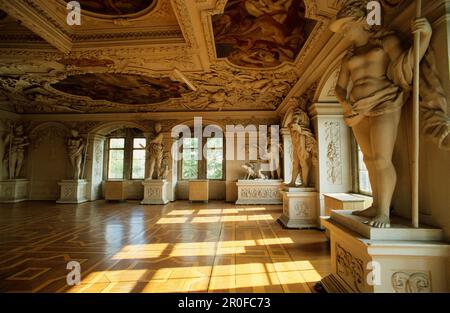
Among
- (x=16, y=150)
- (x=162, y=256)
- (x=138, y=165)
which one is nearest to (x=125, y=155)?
(x=138, y=165)

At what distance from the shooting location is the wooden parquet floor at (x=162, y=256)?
8.49 feet

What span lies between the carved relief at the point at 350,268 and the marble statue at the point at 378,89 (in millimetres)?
397

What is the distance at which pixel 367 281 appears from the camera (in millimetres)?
1756

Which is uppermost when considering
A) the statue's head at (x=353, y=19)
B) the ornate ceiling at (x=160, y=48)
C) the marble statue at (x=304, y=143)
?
the ornate ceiling at (x=160, y=48)

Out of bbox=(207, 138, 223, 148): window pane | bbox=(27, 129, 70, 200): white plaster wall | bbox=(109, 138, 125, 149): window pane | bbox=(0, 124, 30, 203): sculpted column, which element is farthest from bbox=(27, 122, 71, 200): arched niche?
bbox=(207, 138, 223, 148): window pane

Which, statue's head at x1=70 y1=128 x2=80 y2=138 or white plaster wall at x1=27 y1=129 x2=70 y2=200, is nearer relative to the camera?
statue's head at x1=70 y1=128 x2=80 y2=138

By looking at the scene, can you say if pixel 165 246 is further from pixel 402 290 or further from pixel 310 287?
pixel 402 290

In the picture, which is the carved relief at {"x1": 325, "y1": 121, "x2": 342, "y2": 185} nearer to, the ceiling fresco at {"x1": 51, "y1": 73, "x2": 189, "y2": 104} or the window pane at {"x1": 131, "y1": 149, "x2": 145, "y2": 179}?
the ceiling fresco at {"x1": 51, "y1": 73, "x2": 189, "y2": 104}

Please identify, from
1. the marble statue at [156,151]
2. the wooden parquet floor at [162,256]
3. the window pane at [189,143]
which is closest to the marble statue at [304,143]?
the wooden parquet floor at [162,256]

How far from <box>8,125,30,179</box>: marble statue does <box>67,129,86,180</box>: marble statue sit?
83.1 inches

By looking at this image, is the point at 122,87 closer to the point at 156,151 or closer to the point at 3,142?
the point at 156,151

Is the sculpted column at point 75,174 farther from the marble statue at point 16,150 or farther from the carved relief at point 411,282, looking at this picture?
the carved relief at point 411,282

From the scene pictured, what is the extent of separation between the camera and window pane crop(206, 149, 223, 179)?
11.8m
